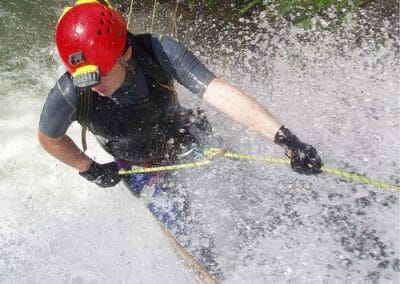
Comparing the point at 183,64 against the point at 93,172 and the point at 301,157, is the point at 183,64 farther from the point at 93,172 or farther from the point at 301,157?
the point at 93,172

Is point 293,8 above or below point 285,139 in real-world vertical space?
below

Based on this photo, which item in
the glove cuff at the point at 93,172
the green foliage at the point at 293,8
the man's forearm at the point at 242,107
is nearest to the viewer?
the man's forearm at the point at 242,107

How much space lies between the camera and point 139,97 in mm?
2895

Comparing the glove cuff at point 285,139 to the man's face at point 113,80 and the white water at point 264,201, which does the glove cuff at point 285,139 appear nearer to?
the man's face at point 113,80

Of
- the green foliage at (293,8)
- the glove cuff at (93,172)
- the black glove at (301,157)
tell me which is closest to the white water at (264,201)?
the green foliage at (293,8)

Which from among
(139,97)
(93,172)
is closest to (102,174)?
(93,172)

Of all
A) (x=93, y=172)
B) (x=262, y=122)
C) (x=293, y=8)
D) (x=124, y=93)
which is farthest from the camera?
(x=293, y=8)

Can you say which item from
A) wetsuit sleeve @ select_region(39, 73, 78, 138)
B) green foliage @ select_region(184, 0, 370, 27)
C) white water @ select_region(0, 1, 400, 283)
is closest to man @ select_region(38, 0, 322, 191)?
wetsuit sleeve @ select_region(39, 73, 78, 138)

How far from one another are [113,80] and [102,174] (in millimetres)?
938

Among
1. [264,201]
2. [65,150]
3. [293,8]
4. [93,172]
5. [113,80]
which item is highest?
[113,80]

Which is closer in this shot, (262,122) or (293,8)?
(262,122)

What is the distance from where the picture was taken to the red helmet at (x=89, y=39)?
249cm

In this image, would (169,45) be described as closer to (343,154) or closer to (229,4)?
(343,154)

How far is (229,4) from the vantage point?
5797 millimetres
